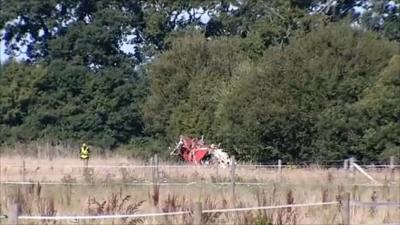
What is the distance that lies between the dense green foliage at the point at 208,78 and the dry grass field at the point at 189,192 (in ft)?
27.9

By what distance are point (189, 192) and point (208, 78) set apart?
30.8m

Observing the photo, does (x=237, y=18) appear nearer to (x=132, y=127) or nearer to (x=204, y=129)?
(x=132, y=127)

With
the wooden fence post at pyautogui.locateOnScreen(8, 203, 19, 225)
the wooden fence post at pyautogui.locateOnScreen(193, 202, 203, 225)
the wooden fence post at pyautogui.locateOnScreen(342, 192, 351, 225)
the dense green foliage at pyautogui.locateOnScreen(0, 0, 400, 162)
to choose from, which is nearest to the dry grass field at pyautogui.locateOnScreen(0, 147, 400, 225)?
the wooden fence post at pyautogui.locateOnScreen(193, 202, 203, 225)

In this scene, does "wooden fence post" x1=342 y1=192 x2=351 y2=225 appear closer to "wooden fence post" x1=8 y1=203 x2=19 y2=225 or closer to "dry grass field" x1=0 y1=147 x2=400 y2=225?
"dry grass field" x1=0 y1=147 x2=400 y2=225

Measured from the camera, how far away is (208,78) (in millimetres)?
A: 56969

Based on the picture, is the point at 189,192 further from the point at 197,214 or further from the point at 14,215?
the point at 14,215

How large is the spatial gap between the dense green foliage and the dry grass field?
335 inches

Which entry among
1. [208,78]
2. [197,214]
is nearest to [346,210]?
[197,214]

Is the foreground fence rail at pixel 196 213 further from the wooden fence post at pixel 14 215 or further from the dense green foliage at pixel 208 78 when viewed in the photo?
the dense green foliage at pixel 208 78

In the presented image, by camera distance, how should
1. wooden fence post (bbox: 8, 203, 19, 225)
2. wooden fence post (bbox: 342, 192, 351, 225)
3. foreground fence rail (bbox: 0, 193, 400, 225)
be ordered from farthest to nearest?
wooden fence post (bbox: 342, 192, 351, 225) → foreground fence rail (bbox: 0, 193, 400, 225) → wooden fence post (bbox: 8, 203, 19, 225)

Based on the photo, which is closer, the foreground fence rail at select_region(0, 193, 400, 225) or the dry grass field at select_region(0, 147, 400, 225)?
the foreground fence rail at select_region(0, 193, 400, 225)

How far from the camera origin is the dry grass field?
20.2 metres

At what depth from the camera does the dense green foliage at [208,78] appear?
45.8 m

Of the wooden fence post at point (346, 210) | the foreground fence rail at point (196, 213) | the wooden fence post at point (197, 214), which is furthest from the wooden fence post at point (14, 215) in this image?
the wooden fence post at point (346, 210)
